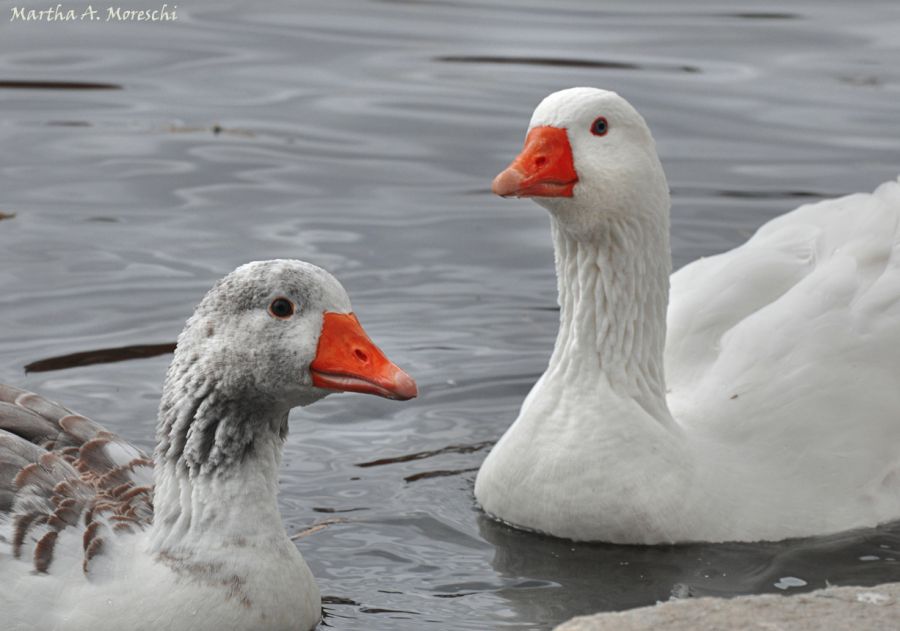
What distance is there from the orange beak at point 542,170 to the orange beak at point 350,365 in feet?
5.05

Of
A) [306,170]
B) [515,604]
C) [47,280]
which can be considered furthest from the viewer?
[306,170]

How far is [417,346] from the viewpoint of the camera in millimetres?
11453

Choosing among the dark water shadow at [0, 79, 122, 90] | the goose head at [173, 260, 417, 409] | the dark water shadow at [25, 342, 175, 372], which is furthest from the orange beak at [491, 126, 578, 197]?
the dark water shadow at [0, 79, 122, 90]

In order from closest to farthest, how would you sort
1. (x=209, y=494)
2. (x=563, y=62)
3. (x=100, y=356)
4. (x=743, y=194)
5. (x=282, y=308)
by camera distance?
(x=282, y=308) → (x=209, y=494) → (x=100, y=356) → (x=743, y=194) → (x=563, y=62)

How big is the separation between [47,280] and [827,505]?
573 centimetres

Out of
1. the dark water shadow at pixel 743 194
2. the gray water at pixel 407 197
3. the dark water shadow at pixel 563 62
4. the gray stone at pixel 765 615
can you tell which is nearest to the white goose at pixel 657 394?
the gray water at pixel 407 197

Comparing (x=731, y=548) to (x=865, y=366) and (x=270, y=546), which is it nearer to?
(x=865, y=366)

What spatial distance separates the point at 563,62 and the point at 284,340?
424 inches

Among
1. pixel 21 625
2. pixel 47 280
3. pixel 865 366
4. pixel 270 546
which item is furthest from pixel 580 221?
pixel 47 280

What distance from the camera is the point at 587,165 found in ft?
28.4

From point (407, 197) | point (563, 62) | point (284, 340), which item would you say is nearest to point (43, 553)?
point (284, 340)

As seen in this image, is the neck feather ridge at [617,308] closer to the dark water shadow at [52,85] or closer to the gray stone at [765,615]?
the gray stone at [765,615]

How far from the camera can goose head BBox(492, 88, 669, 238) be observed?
859 cm

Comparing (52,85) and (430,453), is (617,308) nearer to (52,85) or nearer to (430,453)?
(430,453)
